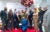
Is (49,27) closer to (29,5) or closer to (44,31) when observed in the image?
(44,31)

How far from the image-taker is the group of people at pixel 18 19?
50.2 inches

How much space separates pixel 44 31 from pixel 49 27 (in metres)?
0.06

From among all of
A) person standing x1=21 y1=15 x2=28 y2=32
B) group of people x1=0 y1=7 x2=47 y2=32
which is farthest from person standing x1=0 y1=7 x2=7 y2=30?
person standing x1=21 y1=15 x2=28 y2=32

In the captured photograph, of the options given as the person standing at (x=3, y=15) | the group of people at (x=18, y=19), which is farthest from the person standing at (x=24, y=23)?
the person standing at (x=3, y=15)

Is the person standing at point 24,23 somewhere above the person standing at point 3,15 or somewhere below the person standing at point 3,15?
below

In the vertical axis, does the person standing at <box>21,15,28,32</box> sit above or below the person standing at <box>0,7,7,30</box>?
below

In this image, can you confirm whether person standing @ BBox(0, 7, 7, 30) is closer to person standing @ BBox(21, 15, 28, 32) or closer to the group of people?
the group of people

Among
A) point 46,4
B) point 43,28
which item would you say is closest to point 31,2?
point 46,4

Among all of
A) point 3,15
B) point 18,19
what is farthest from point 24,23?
point 3,15

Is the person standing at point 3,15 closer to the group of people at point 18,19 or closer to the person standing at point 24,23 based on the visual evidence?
the group of people at point 18,19

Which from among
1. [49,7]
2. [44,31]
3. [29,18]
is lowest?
[44,31]

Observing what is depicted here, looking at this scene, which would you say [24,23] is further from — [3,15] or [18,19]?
[3,15]

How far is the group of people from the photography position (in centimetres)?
127

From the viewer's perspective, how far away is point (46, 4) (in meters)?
1.27
